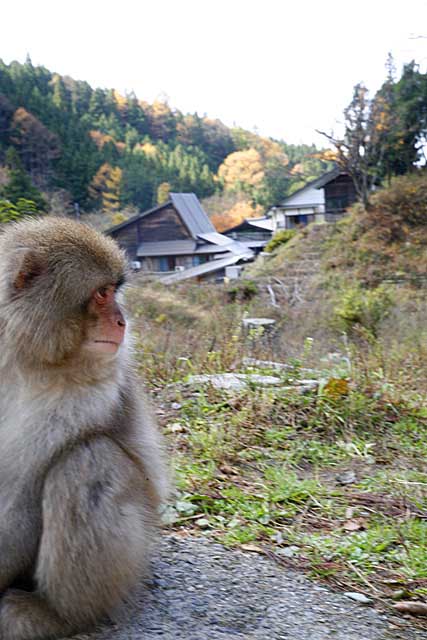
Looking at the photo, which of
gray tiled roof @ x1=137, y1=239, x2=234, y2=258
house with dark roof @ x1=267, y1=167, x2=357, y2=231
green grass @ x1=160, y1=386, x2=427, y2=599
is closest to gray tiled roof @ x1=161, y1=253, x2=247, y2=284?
gray tiled roof @ x1=137, y1=239, x2=234, y2=258

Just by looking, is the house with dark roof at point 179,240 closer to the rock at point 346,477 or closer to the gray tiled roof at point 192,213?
the gray tiled roof at point 192,213

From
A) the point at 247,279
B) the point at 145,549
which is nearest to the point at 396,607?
the point at 145,549

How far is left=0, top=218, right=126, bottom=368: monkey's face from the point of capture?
5.52 ft

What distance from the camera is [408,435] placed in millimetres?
3998

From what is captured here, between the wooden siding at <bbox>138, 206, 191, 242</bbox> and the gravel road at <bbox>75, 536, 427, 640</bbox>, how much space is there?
46.6ft

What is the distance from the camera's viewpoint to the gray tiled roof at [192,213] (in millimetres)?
17375

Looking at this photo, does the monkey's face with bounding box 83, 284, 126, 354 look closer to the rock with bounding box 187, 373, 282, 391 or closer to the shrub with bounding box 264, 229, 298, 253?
the rock with bounding box 187, 373, 282, 391

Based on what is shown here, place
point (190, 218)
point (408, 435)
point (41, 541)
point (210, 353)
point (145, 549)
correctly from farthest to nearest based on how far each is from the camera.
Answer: point (190, 218), point (210, 353), point (408, 435), point (145, 549), point (41, 541)

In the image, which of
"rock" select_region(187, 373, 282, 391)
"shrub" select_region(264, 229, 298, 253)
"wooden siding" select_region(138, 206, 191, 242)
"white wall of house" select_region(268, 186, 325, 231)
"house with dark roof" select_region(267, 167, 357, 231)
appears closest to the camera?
"rock" select_region(187, 373, 282, 391)

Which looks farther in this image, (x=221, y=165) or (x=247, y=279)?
(x=221, y=165)

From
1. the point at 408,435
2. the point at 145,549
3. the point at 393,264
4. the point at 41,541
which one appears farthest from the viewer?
the point at 393,264

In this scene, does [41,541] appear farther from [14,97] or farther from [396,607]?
[14,97]

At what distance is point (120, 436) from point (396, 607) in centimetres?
113

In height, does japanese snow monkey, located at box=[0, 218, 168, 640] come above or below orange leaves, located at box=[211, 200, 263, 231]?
below
